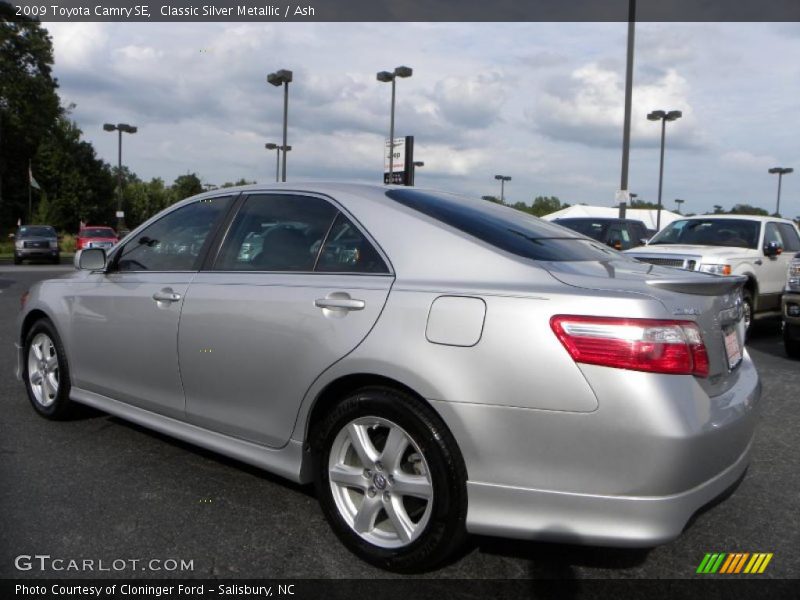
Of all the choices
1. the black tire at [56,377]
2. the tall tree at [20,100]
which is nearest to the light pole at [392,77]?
the black tire at [56,377]

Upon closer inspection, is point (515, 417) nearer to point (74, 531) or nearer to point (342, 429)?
point (342, 429)

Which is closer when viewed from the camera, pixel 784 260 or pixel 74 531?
pixel 74 531

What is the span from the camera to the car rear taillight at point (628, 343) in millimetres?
2393

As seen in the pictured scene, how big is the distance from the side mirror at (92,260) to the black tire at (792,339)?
23.2 ft

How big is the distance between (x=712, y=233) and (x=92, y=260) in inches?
344

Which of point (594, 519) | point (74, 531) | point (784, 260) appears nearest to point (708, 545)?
point (594, 519)

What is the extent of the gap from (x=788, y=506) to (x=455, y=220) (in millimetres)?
2250

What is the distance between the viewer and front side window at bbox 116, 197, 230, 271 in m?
3.89

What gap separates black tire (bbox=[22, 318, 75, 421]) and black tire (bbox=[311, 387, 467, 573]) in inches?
94.5

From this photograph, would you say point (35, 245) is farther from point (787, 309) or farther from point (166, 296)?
point (166, 296)

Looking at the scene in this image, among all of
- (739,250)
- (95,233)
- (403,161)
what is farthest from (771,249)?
(95,233)

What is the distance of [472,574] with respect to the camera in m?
2.83

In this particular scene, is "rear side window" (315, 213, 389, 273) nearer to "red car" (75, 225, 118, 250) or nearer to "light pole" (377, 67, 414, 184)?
"light pole" (377, 67, 414, 184)

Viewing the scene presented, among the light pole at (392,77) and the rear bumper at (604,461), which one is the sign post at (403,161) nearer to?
the light pole at (392,77)
